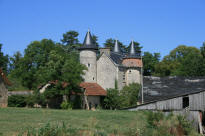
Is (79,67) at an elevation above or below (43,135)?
above

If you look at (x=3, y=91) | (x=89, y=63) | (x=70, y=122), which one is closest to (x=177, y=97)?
(x=70, y=122)

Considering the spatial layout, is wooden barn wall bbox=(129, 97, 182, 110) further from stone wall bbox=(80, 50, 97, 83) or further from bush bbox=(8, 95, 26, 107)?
stone wall bbox=(80, 50, 97, 83)

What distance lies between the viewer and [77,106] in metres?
49.8

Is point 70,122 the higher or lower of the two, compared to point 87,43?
lower

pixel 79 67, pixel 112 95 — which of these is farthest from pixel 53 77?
pixel 112 95

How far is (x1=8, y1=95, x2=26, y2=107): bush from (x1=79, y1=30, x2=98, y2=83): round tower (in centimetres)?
1383

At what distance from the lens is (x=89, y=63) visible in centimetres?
5812

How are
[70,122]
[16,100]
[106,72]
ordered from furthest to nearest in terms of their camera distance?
1. [106,72]
2. [16,100]
3. [70,122]

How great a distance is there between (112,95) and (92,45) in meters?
10.0

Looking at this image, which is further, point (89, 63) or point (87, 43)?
point (89, 63)

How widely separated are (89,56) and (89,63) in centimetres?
129

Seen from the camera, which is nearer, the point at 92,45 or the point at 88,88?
the point at 88,88

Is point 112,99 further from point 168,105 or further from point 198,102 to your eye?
point 198,102

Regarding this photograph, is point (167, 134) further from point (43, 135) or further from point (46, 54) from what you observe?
point (46, 54)
